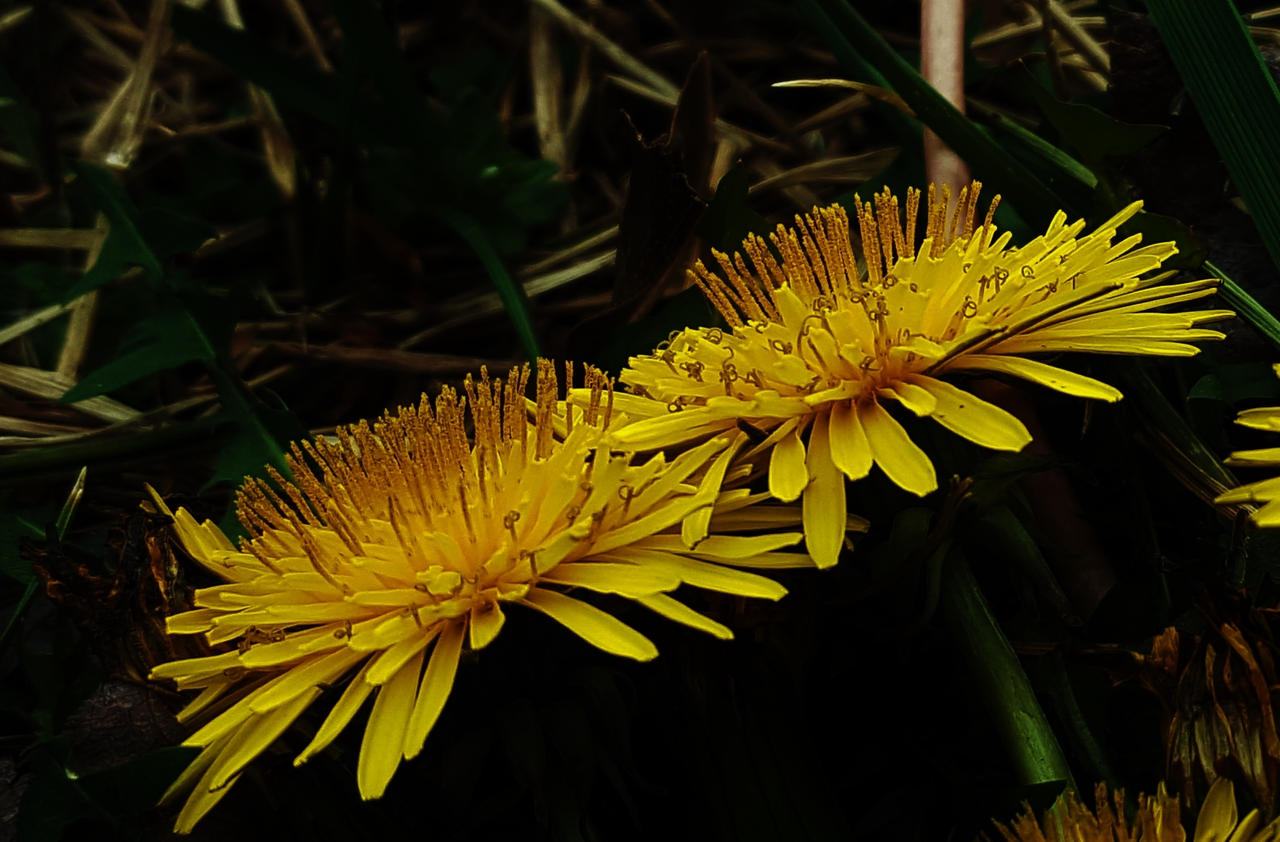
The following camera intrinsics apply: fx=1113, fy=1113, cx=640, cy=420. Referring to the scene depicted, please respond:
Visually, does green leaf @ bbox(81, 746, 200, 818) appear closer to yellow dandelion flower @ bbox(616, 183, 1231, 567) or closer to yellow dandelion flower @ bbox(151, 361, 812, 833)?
yellow dandelion flower @ bbox(151, 361, 812, 833)

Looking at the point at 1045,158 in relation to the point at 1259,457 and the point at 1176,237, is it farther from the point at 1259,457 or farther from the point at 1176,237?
the point at 1259,457

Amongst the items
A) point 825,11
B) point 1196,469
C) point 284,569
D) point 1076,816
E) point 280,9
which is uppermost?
point 280,9

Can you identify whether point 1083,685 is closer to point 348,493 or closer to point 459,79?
point 348,493

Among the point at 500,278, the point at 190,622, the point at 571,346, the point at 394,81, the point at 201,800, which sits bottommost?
the point at 201,800

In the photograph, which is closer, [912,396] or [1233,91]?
[912,396]

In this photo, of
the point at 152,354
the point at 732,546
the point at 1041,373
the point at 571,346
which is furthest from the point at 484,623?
the point at 152,354

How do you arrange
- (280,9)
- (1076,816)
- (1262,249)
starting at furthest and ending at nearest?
(280,9)
(1262,249)
(1076,816)

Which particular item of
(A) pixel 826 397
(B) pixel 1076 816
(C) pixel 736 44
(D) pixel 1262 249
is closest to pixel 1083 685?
(B) pixel 1076 816
